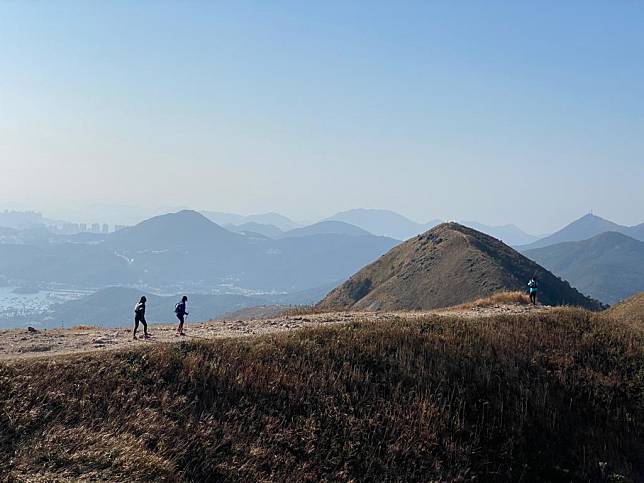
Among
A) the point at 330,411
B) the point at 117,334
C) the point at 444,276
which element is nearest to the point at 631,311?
the point at 330,411

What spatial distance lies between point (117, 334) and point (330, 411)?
8.56m

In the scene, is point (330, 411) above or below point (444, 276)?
below

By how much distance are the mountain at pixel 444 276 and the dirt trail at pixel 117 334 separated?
5407cm

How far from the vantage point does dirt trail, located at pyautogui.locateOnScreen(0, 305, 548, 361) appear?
14.4 meters

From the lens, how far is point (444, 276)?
88.9m

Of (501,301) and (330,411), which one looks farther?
(501,301)

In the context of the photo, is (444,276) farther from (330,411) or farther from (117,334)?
(330,411)

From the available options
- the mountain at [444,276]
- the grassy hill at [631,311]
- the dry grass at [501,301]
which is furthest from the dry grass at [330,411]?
the mountain at [444,276]

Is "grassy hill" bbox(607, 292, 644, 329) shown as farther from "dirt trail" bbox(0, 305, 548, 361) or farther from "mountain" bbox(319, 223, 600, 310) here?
"mountain" bbox(319, 223, 600, 310)

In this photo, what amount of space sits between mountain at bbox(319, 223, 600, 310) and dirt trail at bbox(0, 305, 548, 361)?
177ft

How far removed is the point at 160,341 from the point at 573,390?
39.9 ft

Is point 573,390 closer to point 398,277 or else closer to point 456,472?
point 456,472

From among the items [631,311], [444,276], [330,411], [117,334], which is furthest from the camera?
[444,276]

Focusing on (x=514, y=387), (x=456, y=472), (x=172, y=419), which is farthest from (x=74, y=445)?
(x=514, y=387)
